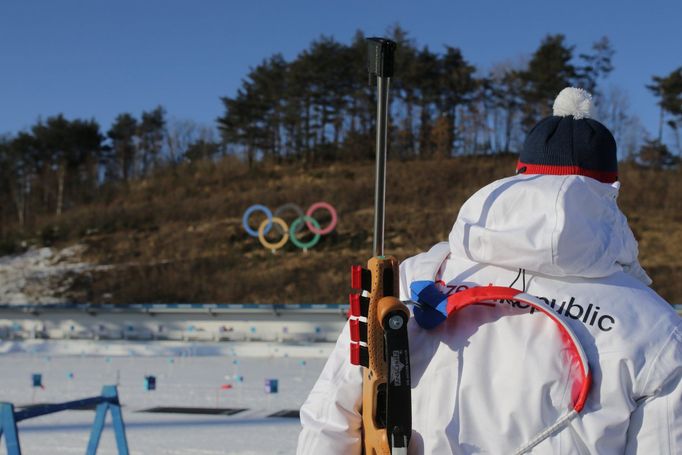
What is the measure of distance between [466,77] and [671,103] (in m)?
12.3

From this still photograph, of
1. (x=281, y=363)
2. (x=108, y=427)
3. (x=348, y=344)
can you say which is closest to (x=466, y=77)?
(x=281, y=363)

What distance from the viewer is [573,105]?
163 centimetres

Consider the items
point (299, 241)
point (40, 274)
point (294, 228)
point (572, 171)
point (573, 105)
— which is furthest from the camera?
point (40, 274)

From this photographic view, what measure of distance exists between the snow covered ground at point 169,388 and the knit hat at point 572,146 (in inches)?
210

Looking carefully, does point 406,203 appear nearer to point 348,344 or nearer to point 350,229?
point 350,229

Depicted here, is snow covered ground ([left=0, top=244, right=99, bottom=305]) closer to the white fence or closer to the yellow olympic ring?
the yellow olympic ring

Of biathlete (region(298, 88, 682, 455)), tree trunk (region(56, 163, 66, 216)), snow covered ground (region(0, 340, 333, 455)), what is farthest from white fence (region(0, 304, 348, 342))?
tree trunk (region(56, 163, 66, 216))

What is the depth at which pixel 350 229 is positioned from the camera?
32250mm

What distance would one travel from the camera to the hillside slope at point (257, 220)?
2869cm

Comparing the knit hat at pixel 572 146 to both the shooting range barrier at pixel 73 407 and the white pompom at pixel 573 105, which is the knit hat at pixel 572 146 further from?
the shooting range barrier at pixel 73 407

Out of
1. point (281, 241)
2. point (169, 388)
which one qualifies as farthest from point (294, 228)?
point (169, 388)

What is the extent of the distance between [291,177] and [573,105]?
4112 cm

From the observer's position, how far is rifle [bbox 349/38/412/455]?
4.87 ft

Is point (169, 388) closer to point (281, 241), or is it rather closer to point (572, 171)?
point (572, 171)
